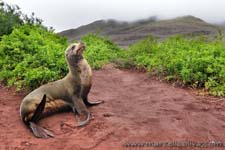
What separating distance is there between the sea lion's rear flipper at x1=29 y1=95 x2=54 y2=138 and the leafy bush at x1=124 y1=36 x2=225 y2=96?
328 centimetres

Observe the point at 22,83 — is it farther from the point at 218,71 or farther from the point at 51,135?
the point at 218,71

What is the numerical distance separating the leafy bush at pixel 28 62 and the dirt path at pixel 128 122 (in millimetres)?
377

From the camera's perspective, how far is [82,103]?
726 cm

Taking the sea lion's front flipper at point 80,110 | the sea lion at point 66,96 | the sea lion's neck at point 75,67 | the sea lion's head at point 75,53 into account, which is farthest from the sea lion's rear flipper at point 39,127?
the sea lion's head at point 75,53

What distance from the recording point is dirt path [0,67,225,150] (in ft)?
21.0

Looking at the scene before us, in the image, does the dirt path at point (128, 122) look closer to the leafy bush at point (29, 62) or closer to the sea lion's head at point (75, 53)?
the leafy bush at point (29, 62)

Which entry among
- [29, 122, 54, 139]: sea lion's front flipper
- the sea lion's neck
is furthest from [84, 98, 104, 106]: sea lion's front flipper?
[29, 122, 54, 139]: sea lion's front flipper

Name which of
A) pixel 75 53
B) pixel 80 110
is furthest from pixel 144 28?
pixel 80 110

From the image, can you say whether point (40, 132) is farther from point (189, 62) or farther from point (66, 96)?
point (189, 62)

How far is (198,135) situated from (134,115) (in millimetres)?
1062

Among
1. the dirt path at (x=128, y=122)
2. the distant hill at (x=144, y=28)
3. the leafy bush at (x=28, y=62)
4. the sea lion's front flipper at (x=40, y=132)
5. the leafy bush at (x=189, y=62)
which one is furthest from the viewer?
the distant hill at (x=144, y=28)

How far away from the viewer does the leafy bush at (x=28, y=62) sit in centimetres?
866

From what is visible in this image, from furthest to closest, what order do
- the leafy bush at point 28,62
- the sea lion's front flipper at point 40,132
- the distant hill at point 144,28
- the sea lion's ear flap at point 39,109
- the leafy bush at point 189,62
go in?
the distant hill at point 144,28, the leafy bush at point 189,62, the leafy bush at point 28,62, the sea lion's ear flap at point 39,109, the sea lion's front flipper at point 40,132

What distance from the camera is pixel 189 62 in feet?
32.5
